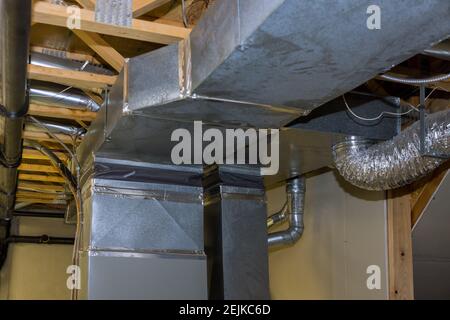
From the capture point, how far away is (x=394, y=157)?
232cm

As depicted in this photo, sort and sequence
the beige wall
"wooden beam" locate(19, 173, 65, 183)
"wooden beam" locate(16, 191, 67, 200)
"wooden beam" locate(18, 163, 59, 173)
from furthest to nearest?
the beige wall, "wooden beam" locate(16, 191, 67, 200), "wooden beam" locate(19, 173, 65, 183), "wooden beam" locate(18, 163, 59, 173)

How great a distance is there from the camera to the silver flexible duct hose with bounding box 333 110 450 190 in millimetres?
2094

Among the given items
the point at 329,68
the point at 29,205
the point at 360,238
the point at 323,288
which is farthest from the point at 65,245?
the point at 329,68

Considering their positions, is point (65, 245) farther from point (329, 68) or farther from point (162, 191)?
point (329, 68)

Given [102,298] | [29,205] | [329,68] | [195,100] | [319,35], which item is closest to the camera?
[319,35]

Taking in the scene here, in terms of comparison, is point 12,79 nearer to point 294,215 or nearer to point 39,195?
point 294,215

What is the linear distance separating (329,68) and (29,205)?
190 inches

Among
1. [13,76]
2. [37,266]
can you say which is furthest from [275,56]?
[37,266]

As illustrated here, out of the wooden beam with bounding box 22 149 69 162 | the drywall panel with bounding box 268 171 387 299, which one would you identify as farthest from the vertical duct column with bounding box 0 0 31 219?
the drywall panel with bounding box 268 171 387 299

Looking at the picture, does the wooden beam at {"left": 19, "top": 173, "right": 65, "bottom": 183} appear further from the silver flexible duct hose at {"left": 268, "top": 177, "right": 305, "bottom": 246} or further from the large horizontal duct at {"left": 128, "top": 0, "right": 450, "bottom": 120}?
the large horizontal duct at {"left": 128, "top": 0, "right": 450, "bottom": 120}

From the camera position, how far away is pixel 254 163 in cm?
290

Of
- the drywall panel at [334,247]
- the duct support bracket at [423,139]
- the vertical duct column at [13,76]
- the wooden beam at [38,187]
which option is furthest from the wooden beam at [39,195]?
the duct support bracket at [423,139]

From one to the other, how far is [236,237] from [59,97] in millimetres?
1092

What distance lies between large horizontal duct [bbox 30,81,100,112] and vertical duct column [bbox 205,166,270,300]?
0.75 metres
